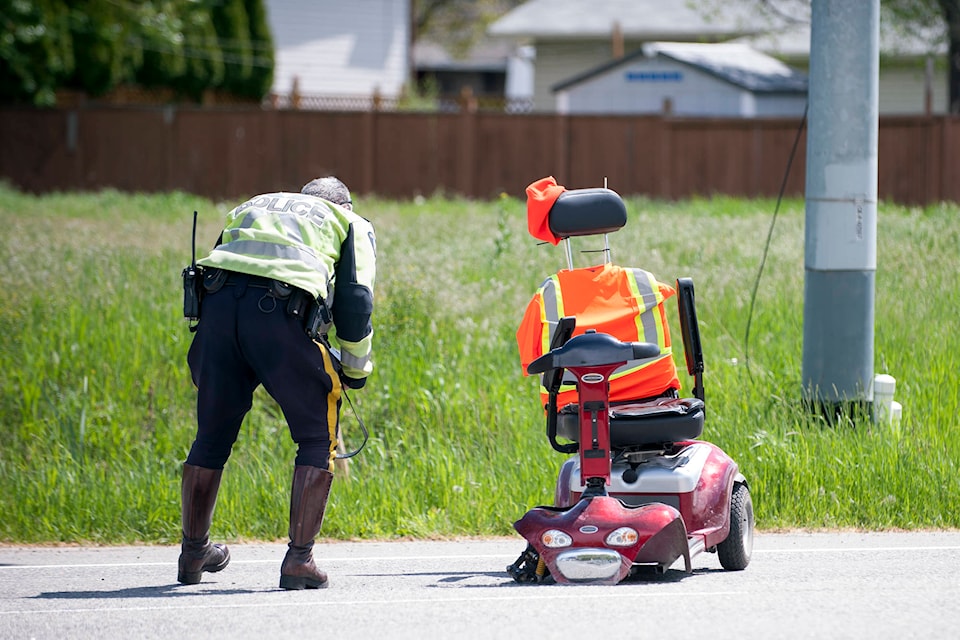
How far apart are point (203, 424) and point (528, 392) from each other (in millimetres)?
3819

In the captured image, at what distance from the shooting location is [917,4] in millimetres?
25641

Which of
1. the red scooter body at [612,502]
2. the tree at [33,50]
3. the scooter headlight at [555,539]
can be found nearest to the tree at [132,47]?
the tree at [33,50]

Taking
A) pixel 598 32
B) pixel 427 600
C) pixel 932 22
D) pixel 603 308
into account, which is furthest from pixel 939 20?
pixel 427 600

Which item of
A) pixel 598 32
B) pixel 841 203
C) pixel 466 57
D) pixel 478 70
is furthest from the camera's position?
pixel 478 70

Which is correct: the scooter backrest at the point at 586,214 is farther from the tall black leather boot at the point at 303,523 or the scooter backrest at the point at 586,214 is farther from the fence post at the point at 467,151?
the fence post at the point at 467,151

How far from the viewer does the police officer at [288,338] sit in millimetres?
6004

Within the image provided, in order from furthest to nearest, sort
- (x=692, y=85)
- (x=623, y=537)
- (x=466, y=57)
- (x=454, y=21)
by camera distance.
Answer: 1. (x=466, y=57)
2. (x=454, y=21)
3. (x=692, y=85)
4. (x=623, y=537)

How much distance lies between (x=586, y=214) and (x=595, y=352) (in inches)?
28.4

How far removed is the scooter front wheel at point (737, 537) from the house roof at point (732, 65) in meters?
22.4

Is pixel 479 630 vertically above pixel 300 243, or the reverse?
pixel 300 243

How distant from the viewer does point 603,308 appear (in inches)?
245

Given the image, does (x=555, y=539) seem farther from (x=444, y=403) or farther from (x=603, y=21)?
(x=603, y=21)

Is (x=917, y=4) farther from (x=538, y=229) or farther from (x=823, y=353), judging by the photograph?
(x=538, y=229)

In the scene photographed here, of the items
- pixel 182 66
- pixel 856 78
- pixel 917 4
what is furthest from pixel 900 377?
pixel 182 66
